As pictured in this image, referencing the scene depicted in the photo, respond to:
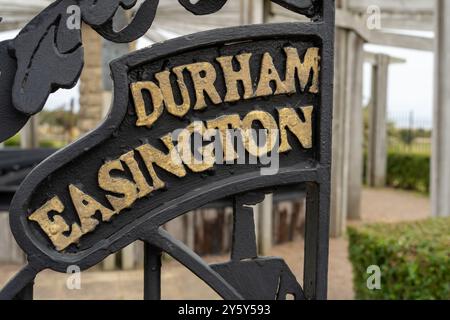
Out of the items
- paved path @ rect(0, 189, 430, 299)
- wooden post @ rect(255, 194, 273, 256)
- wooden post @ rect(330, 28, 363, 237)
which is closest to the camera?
paved path @ rect(0, 189, 430, 299)

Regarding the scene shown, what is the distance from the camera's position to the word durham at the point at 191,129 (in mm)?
1310

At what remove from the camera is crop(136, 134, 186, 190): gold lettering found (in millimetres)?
1326

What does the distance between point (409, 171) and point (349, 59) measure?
→ 7.21 metres

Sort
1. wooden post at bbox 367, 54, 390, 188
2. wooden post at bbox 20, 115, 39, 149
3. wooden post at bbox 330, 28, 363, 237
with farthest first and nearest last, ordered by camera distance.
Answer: wooden post at bbox 20, 115, 39, 149, wooden post at bbox 367, 54, 390, 188, wooden post at bbox 330, 28, 363, 237

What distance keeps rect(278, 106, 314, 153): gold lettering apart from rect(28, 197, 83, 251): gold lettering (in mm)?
602

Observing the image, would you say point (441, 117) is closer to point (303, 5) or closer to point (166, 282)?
point (166, 282)

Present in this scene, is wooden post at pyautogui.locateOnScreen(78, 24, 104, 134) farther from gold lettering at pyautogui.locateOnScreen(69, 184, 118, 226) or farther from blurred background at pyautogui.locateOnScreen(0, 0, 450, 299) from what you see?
gold lettering at pyautogui.locateOnScreen(69, 184, 118, 226)

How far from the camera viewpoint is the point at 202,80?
1.34m

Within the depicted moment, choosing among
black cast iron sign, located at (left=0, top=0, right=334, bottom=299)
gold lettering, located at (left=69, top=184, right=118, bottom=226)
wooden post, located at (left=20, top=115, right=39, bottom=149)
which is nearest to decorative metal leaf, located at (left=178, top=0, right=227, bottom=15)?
black cast iron sign, located at (left=0, top=0, right=334, bottom=299)

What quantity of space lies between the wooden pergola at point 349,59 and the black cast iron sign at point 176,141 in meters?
3.26

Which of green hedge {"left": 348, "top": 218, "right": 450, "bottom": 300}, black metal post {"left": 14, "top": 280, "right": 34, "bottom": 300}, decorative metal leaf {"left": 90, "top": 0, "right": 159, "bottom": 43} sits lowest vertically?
green hedge {"left": 348, "top": 218, "right": 450, "bottom": 300}

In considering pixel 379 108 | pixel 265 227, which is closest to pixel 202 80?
pixel 265 227

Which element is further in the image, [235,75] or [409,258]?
[409,258]

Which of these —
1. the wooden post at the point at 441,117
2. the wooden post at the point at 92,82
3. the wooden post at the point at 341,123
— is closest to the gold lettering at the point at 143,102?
the wooden post at the point at 441,117
